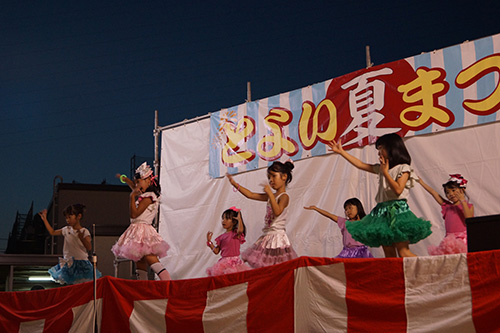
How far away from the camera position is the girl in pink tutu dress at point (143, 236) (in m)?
5.29

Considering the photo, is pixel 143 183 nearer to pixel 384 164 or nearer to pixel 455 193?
pixel 384 164

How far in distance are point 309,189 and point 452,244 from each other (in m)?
1.85

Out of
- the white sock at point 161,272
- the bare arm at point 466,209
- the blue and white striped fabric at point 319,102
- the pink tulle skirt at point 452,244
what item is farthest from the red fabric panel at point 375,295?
the blue and white striped fabric at point 319,102

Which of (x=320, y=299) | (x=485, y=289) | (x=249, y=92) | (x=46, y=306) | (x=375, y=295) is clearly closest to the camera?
(x=485, y=289)

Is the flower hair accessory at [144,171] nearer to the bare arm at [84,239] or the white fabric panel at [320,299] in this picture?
the bare arm at [84,239]

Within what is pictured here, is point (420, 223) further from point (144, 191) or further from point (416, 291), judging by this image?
A: point (144, 191)

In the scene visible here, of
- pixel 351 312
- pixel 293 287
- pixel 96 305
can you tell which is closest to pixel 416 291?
pixel 351 312

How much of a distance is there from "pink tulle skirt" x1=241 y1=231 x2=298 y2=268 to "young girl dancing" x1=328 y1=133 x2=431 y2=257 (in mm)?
1251

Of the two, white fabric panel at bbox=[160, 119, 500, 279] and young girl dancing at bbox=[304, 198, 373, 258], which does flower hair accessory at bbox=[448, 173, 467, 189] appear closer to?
white fabric panel at bbox=[160, 119, 500, 279]

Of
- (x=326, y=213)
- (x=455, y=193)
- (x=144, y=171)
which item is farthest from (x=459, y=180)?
(x=144, y=171)

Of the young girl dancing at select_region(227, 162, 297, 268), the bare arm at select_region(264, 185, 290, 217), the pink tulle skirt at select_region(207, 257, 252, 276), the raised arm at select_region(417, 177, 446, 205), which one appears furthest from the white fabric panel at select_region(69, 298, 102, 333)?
the raised arm at select_region(417, 177, 446, 205)

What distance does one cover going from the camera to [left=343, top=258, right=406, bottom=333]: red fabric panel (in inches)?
106

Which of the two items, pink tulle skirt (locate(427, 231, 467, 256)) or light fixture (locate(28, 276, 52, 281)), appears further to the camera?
light fixture (locate(28, 276, 52, 281))

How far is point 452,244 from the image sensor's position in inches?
195
